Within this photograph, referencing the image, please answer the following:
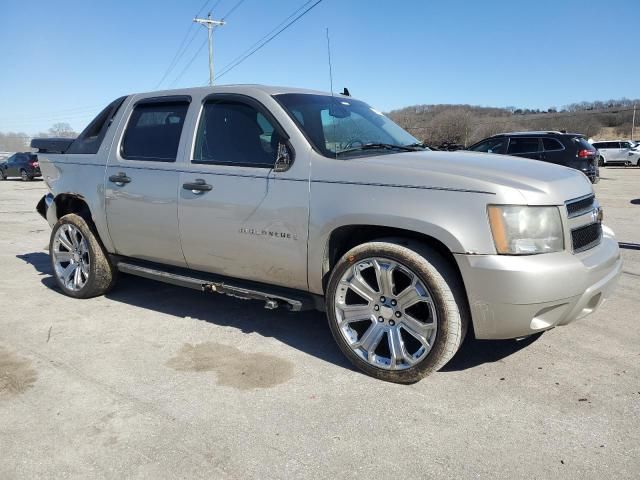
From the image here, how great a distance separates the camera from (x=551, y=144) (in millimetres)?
14484

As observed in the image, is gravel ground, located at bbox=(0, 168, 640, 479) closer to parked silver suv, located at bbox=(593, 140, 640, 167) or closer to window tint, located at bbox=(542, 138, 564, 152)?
window tint, located at bbox=(542, 138, 564, 152)

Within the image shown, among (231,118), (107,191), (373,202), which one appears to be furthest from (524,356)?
(107,191)

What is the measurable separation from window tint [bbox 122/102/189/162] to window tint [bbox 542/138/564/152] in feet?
40.7

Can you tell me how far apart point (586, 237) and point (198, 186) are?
2.67 m

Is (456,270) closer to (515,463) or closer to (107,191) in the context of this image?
(515,463)

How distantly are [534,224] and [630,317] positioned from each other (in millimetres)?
2082

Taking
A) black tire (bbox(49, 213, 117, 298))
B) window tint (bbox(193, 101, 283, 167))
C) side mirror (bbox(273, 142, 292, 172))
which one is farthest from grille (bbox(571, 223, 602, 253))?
black tire (bbox(49, 213, 117, 298))

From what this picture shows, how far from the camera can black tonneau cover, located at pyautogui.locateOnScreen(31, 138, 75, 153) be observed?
568 centimetres

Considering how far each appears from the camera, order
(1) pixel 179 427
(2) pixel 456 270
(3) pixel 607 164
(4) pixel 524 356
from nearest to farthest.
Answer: (1) pixel 179 427 < (2) pixel 456 270 < (4) pixel 524 356 < (3) pixel 607 164

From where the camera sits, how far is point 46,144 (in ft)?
19.0

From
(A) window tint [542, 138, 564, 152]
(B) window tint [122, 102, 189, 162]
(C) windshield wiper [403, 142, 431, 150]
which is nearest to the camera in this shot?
(C) windshield wiper [403, 142, 431, 150]

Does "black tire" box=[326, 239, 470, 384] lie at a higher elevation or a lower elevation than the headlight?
lower

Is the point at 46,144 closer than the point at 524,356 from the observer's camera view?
No

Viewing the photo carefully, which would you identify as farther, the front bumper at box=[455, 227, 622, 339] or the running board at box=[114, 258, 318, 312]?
the running board at box=[114, 258, 318, 312]
